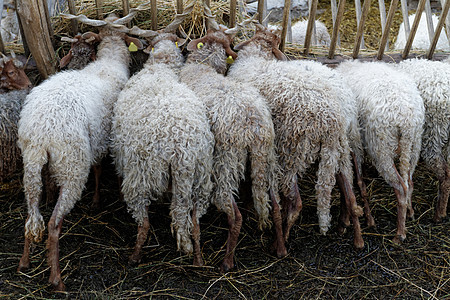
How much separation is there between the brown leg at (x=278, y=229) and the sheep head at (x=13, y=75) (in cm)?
265

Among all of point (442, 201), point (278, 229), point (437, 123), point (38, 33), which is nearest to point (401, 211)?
point (442, 201)

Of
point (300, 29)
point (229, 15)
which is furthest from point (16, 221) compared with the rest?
point (300, 29)

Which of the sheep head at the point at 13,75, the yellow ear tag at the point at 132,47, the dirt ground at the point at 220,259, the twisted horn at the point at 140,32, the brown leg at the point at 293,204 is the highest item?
the twisted horn at the point at 140,32

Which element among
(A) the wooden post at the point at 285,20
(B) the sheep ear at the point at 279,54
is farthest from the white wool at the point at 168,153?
(A) the wooden post at the point at 285,20

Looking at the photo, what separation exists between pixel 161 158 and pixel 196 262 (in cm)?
93

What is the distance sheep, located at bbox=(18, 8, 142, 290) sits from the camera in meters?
3.24

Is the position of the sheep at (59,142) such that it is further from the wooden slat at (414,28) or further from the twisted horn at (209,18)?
the wooden slat at (414,28)

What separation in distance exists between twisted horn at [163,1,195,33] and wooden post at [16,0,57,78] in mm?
1195

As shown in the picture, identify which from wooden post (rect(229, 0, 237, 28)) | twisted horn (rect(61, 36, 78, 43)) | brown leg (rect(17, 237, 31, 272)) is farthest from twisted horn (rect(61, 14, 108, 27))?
brown leg (rect(17, 237, 31, 272))

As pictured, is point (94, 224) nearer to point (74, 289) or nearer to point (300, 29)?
point (74, 289)

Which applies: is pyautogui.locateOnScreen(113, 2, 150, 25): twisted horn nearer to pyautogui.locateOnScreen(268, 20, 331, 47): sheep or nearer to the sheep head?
the sheep head

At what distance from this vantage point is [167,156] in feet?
10.4

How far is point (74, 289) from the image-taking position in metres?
3.28

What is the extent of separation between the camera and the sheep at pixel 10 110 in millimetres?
3826
